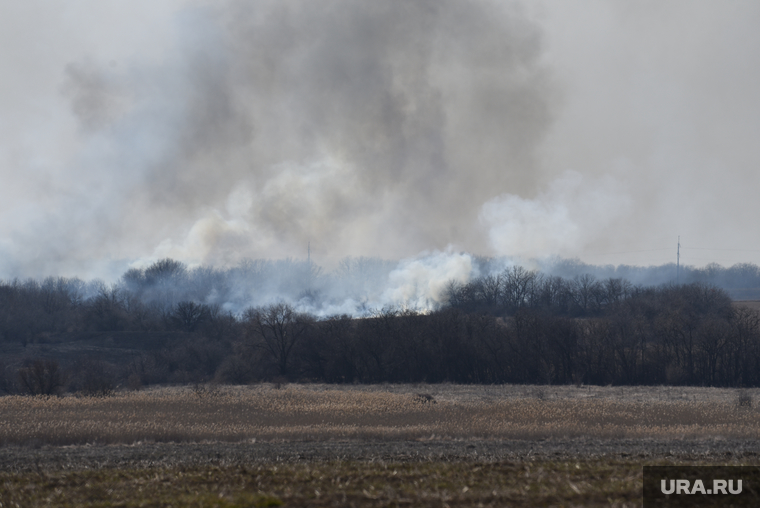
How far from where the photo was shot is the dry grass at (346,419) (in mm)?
27391

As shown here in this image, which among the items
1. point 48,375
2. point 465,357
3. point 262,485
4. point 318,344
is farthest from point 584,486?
point 318,344

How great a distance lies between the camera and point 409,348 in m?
75.1

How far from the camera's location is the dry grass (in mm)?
27391

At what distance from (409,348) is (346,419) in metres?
43.0

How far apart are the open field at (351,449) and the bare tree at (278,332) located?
35.4 metres

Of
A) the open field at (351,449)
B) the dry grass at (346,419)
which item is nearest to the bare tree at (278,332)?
the dry grass at (346,419)

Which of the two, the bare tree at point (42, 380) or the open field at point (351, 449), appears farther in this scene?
the bare tree at point (42, 380)

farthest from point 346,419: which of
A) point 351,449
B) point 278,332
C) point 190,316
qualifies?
point 190,316
